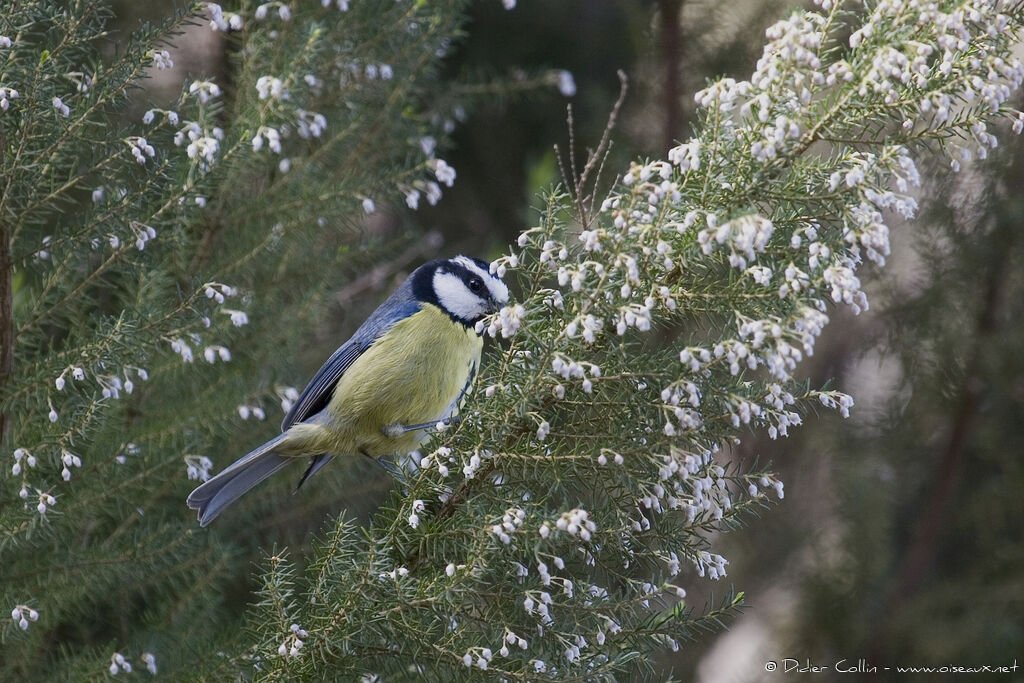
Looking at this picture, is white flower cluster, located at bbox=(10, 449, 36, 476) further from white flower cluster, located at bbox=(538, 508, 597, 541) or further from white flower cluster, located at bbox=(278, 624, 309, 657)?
white flower cluster, located at bbox=(538, 508, 597, 541)

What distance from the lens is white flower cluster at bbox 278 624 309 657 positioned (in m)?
1.57

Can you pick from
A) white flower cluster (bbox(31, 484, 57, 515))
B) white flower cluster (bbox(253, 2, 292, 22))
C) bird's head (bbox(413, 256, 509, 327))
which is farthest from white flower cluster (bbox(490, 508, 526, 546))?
white flower cluster (bbox(253, 2, 292, 22))

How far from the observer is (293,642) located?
1582mm

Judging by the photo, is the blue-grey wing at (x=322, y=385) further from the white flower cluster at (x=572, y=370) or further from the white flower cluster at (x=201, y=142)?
the white flower cluster at (x=572, y=370)

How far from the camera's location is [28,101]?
1.79m

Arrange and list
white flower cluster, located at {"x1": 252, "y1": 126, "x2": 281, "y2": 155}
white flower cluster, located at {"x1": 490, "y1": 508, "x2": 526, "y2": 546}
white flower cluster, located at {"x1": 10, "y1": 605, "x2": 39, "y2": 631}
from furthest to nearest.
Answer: white flower cluster, located at {"x1": 252, "y1": 126, "x2": 281, "y2": 155}
white flower cluster, located at {"x1": 10, "y1": 605, "x2": 39, "y2": 631}
white flower cluster, located at {"x1": 490, "y1": 508, "x2": 526, "y2": 546}

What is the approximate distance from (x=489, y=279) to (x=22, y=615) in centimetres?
122

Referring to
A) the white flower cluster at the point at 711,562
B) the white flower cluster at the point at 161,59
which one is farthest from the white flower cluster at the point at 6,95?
the white flower cluster at the point at 711,562

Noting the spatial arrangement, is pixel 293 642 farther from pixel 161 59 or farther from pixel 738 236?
pixel 161 59

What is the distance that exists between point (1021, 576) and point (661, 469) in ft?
5.59

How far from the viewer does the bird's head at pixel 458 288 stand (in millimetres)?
2504

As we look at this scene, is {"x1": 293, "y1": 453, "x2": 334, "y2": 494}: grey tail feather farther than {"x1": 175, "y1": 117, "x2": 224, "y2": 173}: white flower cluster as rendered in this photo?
Yes

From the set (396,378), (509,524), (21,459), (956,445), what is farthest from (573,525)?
(956,445)

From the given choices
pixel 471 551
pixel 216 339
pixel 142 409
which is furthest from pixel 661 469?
pixel 142 409
